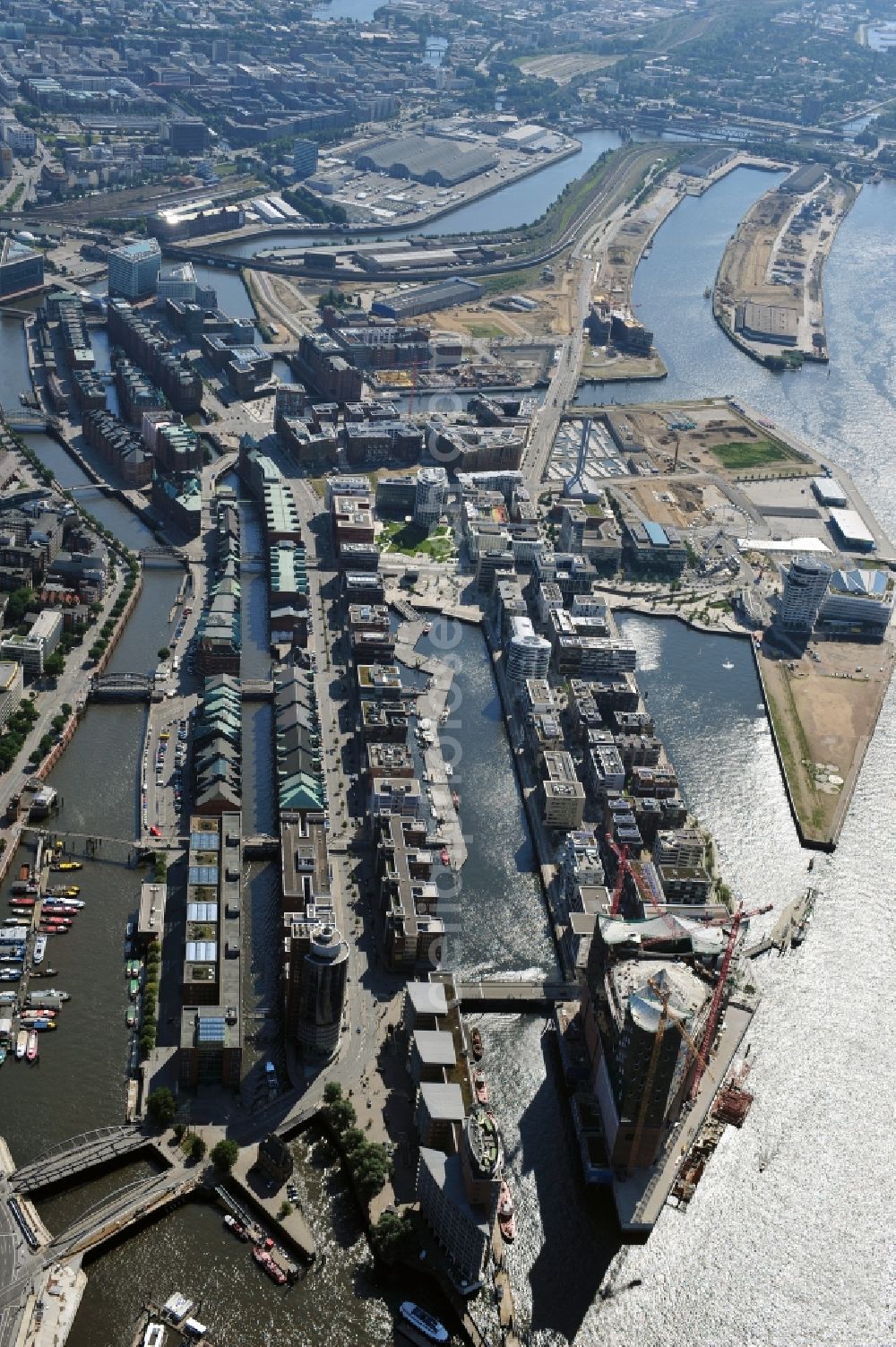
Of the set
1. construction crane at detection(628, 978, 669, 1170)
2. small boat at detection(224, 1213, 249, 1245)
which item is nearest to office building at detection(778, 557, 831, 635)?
construction crane at detection(628, 978, 669, 1170)

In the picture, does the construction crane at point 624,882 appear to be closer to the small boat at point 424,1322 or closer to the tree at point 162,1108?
the small boat at point 424,1322

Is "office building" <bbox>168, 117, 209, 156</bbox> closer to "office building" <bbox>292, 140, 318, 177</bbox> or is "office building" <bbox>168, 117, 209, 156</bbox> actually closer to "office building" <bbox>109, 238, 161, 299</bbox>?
"office building" <bbox>292, 140, 318, 177</bbox>

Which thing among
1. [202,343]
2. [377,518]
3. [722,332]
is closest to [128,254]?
[202,343]

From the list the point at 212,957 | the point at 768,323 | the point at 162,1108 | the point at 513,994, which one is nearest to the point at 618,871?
the point at 513,994

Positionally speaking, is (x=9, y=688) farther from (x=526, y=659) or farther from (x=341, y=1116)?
(x=341, y=1116)

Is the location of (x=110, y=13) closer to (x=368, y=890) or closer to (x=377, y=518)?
(x=377, y=518)
